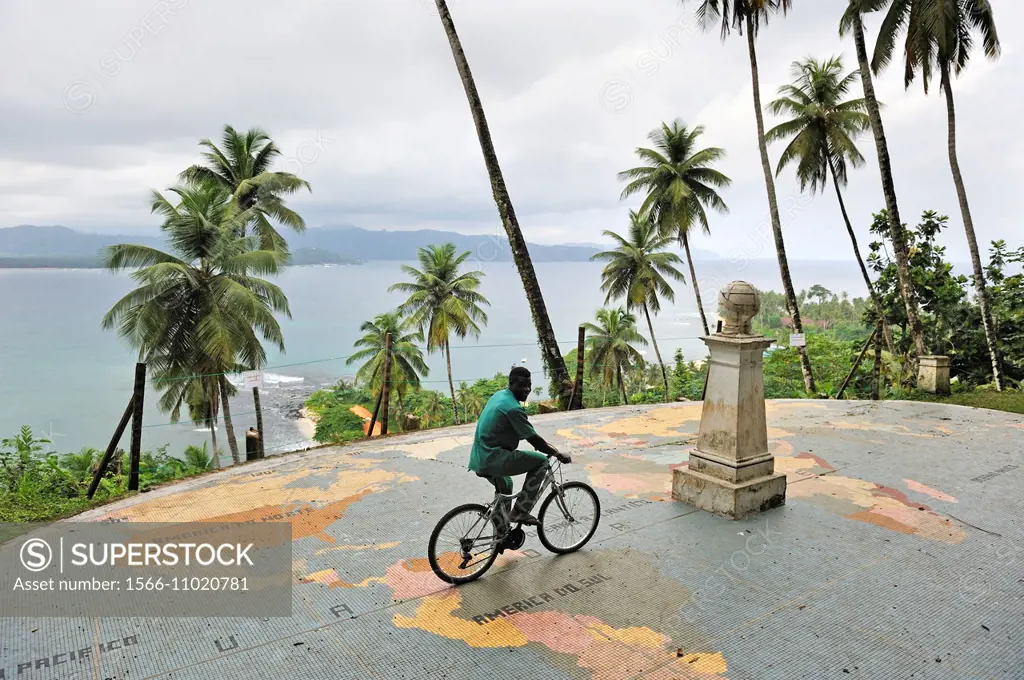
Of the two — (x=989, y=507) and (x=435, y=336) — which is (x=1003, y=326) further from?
(x=435, y=336)

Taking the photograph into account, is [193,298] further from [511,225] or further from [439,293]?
[439,293]

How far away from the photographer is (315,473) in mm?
7148

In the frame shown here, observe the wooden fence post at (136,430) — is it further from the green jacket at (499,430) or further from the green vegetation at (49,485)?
the green jacket at (499,430)

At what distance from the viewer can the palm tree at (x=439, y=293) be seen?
29594mm

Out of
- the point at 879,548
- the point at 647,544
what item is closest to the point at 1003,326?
the point at 879,548

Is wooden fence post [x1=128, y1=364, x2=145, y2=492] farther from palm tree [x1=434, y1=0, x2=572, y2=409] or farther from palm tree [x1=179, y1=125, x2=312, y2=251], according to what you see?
palm tree [x1=179, y1=125, x2=312, y2=251]

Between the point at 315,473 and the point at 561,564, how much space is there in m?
3.82

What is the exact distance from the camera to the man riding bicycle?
4012 millimetres

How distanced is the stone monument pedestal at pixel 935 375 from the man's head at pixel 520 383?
12.3 m

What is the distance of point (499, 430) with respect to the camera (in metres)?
4.05

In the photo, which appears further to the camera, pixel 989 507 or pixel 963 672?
pixel 989 507

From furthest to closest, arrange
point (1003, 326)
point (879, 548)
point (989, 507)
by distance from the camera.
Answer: point (1003, 326) < point (989, 507) < point (879, 548)

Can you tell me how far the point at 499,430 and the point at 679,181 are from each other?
24.9 metres

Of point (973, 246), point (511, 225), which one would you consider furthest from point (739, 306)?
point (973, 246)
